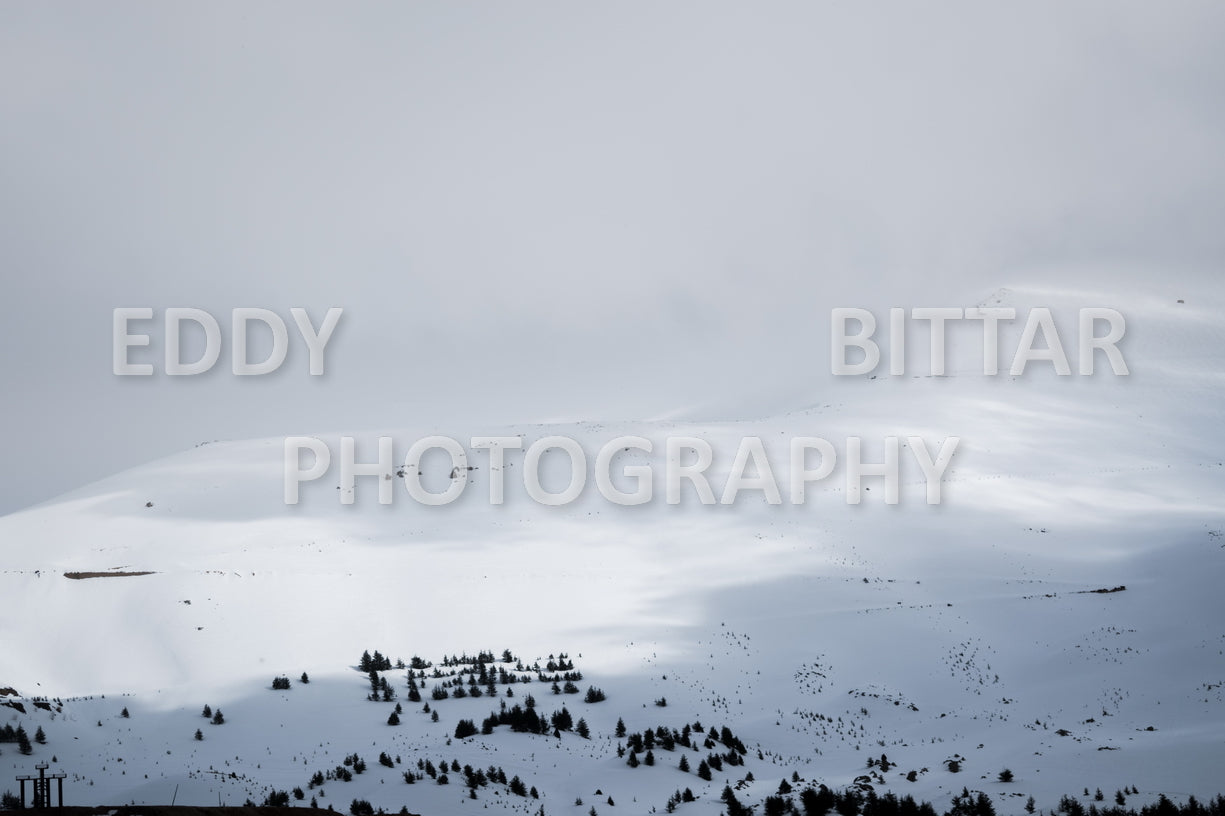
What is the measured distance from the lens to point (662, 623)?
101 feet

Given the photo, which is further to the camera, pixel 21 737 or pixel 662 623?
pixel 662 623

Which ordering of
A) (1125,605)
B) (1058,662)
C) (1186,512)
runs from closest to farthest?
1. (1058,662)
2. (1125,605)
3. (1186,512)

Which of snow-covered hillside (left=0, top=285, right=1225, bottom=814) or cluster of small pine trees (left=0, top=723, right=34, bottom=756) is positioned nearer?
cluster of small pine trees (left=0, top=723, right=34, bottom=756)

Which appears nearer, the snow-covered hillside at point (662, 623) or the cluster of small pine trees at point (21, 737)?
the cluster of small pine trees at point (21, 737)

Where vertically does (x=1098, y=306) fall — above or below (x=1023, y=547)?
above

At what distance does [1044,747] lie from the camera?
1836 centimetres

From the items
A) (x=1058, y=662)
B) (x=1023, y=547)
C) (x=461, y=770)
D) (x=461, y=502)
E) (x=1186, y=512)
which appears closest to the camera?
(x=461, y=770)

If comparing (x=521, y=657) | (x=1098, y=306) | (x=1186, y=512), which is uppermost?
(x=1098, y=306)

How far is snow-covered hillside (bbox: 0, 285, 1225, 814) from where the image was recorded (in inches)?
732

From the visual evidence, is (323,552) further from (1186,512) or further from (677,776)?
(1186,512)

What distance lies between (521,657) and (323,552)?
11844mm

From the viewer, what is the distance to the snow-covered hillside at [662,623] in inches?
732

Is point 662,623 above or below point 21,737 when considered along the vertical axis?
below

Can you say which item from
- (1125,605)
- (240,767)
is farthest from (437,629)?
(1125,605)
